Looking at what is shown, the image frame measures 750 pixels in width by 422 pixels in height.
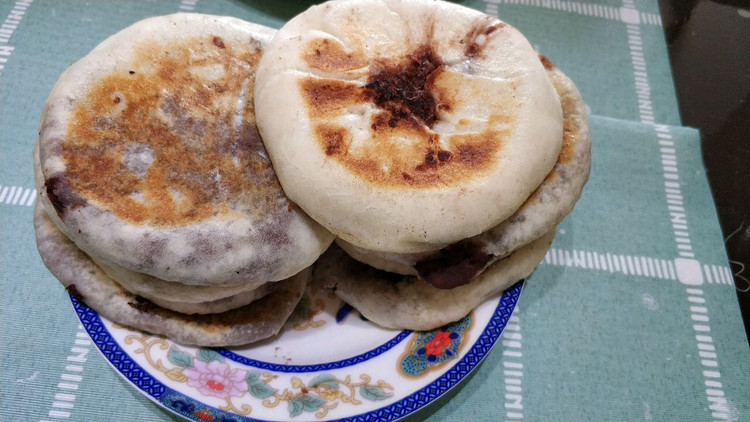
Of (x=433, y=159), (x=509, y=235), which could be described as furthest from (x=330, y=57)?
(x=509, y=235)

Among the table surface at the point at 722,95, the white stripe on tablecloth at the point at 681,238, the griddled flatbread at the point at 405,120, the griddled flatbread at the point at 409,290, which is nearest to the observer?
the griddled flatbread at the point at 405,120

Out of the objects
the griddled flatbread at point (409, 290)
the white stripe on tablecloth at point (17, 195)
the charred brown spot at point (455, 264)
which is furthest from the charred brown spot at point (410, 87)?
the white stripe on tablecloth at point (17, 195)

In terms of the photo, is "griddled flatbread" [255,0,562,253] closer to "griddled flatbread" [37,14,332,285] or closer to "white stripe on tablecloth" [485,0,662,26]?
"griddled flatbread" [37,14,332,285]

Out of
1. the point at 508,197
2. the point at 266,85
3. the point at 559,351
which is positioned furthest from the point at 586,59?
the point at 266,85

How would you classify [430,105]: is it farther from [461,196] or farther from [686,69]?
[686,69]

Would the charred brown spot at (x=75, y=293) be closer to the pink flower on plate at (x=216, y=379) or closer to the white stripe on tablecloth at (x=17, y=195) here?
the pink flower on plate at (x=216, y=379)

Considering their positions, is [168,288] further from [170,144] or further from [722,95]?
[722,95]
